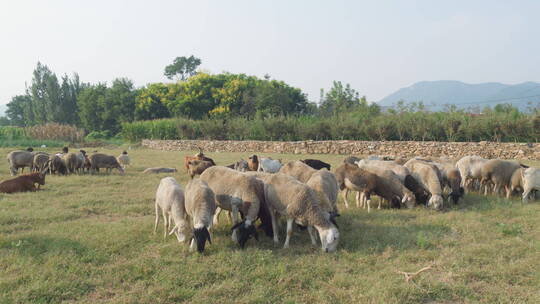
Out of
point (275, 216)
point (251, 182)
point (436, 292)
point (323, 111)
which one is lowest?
point (436, 292)

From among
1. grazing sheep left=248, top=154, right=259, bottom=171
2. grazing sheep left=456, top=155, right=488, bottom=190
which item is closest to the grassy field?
grazing sheep left=456, top=155, right=488, bottom=190

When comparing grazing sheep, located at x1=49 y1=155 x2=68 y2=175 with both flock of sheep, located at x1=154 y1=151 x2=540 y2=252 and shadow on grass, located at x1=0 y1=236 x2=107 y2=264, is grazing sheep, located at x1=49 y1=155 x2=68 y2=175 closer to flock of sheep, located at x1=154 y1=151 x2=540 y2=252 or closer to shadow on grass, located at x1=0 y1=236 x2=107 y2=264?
flock of sheep, located at x1=154 y1=151 x2=540 y2=252

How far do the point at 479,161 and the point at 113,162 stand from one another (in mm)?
14409

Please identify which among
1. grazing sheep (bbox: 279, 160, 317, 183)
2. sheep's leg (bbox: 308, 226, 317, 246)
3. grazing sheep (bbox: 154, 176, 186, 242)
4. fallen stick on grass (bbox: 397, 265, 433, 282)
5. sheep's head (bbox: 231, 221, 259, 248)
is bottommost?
fallen stick on grass (bbox: 397, 265, 433, 282)

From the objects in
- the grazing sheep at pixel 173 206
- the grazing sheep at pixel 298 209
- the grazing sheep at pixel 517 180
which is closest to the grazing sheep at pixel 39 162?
the grazing sheep at pixel 173 206

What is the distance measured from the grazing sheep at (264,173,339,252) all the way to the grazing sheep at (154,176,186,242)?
1.68 metres

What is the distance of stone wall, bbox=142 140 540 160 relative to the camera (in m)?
22.5

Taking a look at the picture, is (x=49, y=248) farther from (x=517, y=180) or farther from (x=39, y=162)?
(x=517, y=180)

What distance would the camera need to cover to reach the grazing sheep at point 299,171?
9.59m

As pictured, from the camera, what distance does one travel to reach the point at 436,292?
524 centimetres

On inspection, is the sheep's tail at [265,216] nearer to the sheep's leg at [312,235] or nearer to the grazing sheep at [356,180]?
the sheep's leg at [312,235]

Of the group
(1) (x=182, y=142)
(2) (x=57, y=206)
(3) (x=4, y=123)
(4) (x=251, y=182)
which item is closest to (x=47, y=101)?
(1) (x=182, y=142)

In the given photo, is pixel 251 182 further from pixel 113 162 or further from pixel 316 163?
pixel 113 162

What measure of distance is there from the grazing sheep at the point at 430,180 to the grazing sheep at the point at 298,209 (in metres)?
3.88
